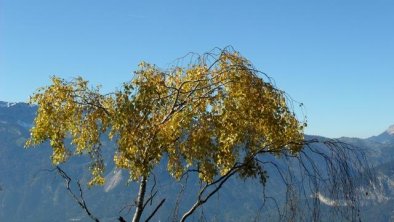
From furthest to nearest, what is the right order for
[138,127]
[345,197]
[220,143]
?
[220,143], [138,127], [345,197]

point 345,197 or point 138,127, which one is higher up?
point 138,127

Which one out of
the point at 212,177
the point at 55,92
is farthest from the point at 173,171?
the point at 55,92

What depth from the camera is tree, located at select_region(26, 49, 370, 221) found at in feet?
56.4

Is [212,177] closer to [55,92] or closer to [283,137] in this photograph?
[283,137]

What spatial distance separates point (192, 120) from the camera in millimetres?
18031

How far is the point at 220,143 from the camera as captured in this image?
59.5ft

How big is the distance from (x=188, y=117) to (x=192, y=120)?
47 centimetres

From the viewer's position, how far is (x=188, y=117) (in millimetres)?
17594

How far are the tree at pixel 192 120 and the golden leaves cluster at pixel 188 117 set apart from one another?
0.11 feet

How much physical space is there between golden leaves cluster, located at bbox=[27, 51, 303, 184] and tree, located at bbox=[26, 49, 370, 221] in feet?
0.11

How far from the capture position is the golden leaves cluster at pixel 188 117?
17172mm

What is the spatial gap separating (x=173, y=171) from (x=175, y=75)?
3.67 m

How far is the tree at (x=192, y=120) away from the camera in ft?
56.4

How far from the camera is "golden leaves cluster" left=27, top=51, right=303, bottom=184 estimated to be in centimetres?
1717
